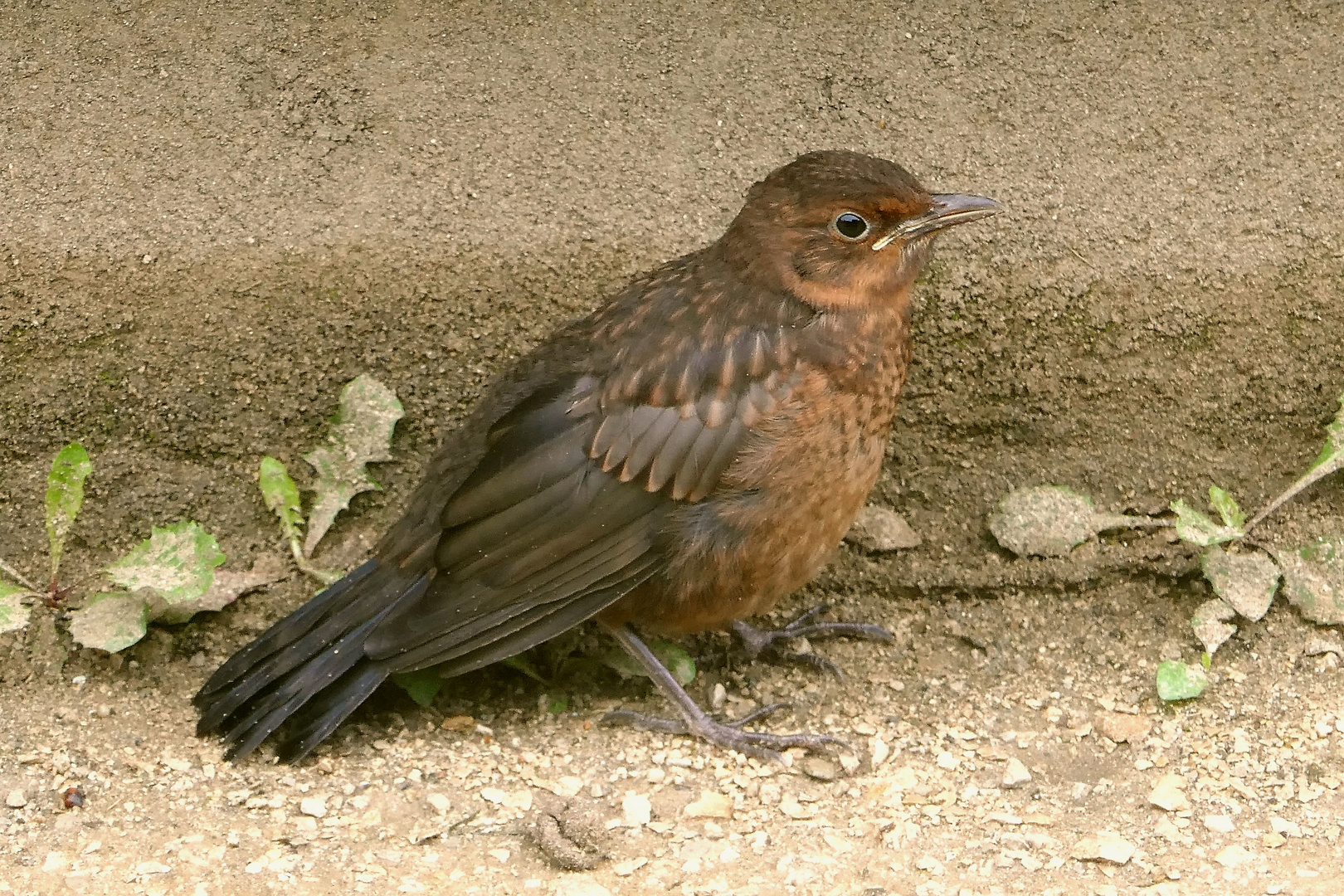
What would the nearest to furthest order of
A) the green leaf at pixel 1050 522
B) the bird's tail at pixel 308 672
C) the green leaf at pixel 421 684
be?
the bird's tail at pixel 308 672, the green leaf at pixel 421 684, the green leaf at pixel 1050 522

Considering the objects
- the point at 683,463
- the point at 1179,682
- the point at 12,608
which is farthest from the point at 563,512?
the point at 1179,682

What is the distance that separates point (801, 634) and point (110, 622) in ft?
5.97

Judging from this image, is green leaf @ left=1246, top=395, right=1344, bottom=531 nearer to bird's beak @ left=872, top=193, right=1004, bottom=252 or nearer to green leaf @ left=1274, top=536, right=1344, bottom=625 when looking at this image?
green leaf @ left=1274, top=536, right=1344, bottom=625

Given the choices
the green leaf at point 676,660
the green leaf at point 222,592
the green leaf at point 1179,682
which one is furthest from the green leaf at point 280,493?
the green leaf at point 1179,682

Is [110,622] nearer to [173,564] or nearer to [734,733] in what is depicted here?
[173,564]

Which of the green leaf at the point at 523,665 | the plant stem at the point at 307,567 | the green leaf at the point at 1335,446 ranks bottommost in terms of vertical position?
the green leaf at the point at 523,665

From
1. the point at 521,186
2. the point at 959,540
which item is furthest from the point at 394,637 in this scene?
the point at 959,540

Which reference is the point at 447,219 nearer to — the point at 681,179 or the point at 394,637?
the point at 681,179

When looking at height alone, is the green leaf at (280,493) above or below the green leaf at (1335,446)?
below

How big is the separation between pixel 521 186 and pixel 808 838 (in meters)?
1.80

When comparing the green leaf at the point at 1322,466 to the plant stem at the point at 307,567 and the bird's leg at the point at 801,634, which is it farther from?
the plant stem at the point at 307,567

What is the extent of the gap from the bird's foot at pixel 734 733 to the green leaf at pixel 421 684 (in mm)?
452

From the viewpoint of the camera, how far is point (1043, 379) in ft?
12.8

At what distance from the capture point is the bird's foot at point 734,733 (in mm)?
3600
